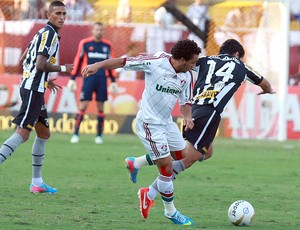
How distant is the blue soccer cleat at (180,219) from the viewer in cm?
880

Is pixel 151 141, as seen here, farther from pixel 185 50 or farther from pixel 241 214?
pixel 241 214

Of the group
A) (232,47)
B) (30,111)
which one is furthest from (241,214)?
(30,111)

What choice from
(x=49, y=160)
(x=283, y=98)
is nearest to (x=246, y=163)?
(x=49, y=160)

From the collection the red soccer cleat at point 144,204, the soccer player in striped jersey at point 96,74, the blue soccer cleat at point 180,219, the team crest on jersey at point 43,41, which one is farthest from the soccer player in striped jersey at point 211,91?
the soccer player in striped jersey at point 96,74

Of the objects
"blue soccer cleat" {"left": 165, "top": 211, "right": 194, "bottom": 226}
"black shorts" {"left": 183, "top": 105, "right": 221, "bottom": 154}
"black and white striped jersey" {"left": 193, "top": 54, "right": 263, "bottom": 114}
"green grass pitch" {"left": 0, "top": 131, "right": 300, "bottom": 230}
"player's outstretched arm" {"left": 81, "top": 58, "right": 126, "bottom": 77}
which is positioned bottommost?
"green grass pitch" {"left": 0, "top": 131, "right": 300, "bottom": 230}

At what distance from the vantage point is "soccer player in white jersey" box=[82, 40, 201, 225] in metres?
→ 8.94

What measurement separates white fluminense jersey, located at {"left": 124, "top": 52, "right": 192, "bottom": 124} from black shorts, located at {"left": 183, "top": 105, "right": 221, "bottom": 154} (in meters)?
1.16

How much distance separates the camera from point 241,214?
29.1 feet

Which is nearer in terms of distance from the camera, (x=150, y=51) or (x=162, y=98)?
(x=162, y=98)

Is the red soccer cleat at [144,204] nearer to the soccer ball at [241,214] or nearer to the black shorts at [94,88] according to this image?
the soccer ball at [241,214]

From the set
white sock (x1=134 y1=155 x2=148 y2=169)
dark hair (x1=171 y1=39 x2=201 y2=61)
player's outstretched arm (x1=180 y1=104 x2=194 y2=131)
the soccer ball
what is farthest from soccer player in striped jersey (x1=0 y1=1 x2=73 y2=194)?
the soccer ball

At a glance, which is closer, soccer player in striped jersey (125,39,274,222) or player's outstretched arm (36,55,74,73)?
soccer player in striped jersey (125,39,274,222)

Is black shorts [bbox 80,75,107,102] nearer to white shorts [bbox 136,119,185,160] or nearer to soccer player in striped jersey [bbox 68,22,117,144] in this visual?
soccer player in striped jersey [bbox 68,22,117,144]

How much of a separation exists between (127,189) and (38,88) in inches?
71.6
